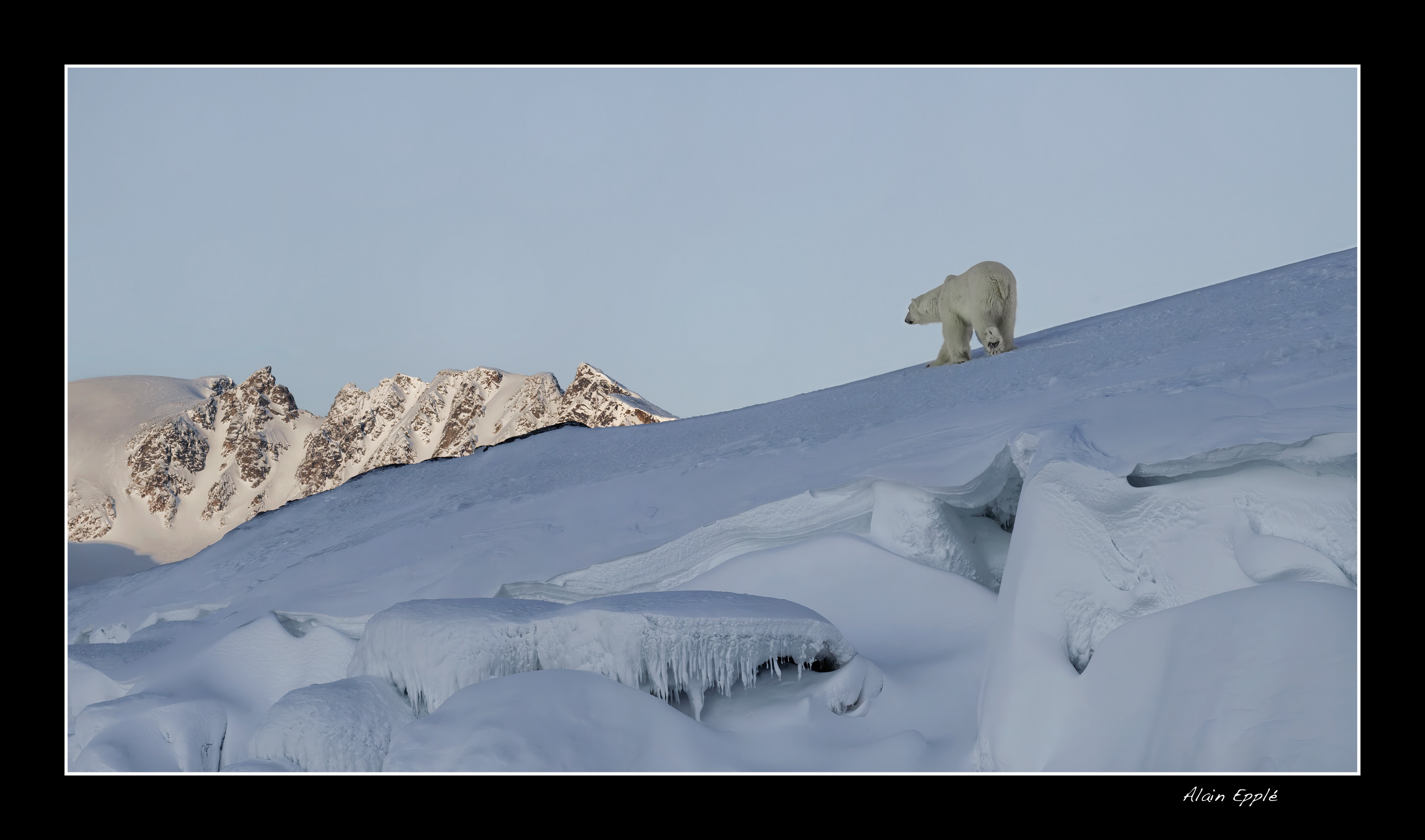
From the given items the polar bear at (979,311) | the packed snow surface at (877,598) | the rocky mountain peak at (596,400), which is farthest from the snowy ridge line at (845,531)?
the rocky mountain peak at (596,400)

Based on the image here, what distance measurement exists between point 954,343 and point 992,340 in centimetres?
40

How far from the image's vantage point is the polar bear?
7.02 m

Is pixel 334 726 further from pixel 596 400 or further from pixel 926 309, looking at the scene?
pixel 596 400

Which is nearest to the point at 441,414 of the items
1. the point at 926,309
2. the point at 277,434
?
the point at 277,434

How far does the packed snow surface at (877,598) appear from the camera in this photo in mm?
2703

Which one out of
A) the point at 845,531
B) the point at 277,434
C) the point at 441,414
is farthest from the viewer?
the point at 441,414

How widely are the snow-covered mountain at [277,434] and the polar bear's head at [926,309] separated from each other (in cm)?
4526

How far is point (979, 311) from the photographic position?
707 cm

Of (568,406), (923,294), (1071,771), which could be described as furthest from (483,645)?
(568,406)

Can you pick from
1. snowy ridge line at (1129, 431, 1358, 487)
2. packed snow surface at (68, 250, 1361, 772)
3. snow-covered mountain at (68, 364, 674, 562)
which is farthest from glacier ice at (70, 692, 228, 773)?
snow-covered mountain at (68, 364, 674, 562)

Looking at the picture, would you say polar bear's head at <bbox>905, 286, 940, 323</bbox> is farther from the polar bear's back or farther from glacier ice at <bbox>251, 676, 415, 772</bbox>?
glacier ice at <bbox>251, 676, 415, 772</bbox>

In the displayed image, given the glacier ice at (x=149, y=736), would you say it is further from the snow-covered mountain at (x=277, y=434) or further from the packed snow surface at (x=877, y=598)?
the snow-covered mountain at (x=277, y=434)

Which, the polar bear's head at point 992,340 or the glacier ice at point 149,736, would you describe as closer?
the glacier ice at point 149,736

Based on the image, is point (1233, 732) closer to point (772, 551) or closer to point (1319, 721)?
point (1319, 721)
